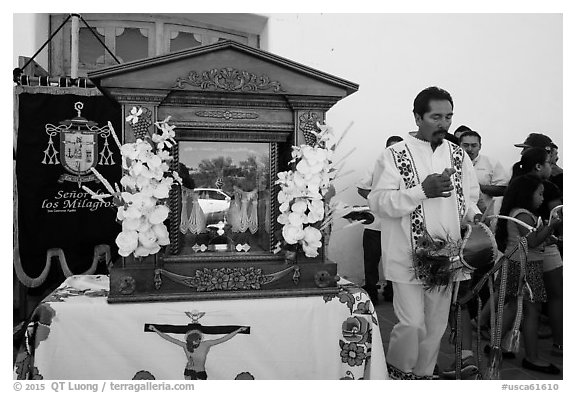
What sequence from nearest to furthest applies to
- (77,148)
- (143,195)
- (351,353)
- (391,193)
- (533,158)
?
(143,195)
(351,353)
(391,193)
(533,158)
(77,148)

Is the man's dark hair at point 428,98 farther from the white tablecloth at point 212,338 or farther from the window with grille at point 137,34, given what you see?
the window with grille at point 137,34

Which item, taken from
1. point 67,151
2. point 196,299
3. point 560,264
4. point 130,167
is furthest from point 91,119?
point 560,264

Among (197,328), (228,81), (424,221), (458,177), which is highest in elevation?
(228,81)

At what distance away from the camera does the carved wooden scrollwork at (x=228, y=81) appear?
220 centimetres

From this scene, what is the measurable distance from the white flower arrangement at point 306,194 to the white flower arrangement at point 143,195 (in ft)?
1.66

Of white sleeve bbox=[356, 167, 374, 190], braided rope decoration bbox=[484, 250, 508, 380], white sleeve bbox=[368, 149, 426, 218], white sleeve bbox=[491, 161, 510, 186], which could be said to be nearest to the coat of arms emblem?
white sleeve bbox=[368, 149, 426, 218]

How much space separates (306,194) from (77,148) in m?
2.19

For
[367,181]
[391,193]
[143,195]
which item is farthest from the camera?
[367,181]

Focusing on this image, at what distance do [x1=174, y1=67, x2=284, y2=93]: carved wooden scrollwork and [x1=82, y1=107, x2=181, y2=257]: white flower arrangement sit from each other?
0.67 feet

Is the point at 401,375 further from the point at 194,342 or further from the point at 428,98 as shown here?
the point at 428,98

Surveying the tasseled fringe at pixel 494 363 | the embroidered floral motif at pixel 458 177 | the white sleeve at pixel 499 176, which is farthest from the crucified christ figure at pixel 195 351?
the white sleeve at pixel 499 176

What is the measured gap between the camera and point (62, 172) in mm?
3684

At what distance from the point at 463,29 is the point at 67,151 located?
378 cm

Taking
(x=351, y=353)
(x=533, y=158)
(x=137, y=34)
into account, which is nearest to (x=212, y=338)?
(x=351, y=353)
